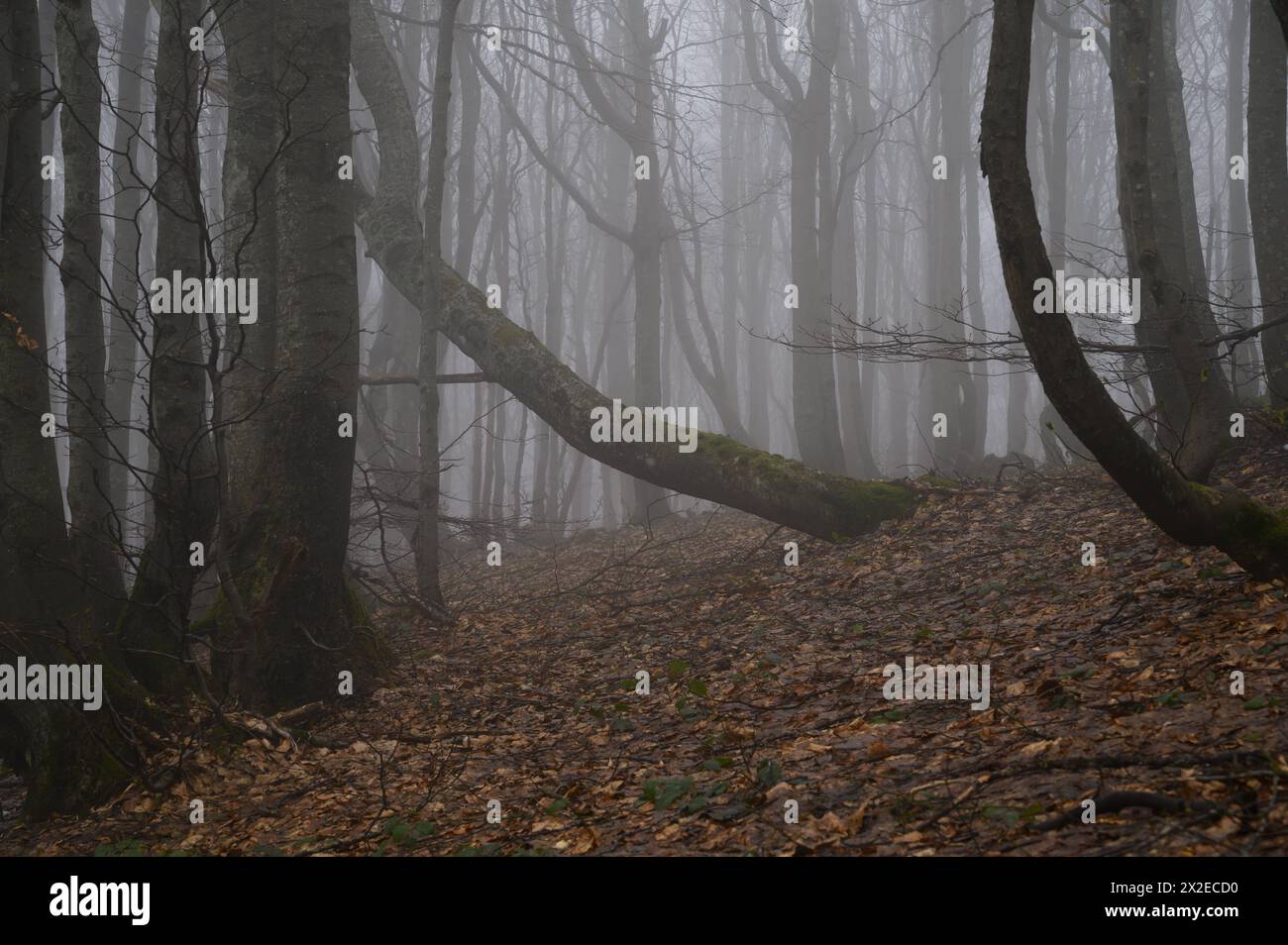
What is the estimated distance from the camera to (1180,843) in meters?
2.95

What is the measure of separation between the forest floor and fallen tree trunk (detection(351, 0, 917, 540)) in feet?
2.02

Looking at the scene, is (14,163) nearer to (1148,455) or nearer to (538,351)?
(538,351)

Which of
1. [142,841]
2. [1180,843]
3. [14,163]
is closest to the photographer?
[1180,843]

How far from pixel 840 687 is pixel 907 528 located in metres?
3.80

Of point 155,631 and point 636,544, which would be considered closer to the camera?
point 155,631

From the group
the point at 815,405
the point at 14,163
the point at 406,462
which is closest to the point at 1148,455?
the point at 14,163

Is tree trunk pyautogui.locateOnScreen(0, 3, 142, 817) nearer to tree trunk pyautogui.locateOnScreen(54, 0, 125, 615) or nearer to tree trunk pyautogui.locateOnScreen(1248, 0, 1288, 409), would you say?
tree trunk pyautogui.locateOnScreen(54, 0, 125, 615)

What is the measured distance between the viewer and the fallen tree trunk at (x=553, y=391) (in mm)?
9414

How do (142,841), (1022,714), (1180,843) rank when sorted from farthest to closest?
1. (142,841)
2. (1022,714)
3. (1180,843)

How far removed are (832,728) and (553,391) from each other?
18.6 ft

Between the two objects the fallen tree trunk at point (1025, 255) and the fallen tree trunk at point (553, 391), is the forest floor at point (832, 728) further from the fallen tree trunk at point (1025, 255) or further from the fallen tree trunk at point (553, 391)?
the fallen tree trunk at point (1025, 255)

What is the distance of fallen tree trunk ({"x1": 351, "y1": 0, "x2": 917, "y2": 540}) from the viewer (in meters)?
9.41

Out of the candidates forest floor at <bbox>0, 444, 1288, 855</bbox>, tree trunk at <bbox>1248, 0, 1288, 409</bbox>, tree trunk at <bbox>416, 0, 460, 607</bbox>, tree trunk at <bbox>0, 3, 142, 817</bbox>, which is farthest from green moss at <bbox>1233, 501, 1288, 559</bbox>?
tree trunk at <bbox>416, 0, 460, 607</bbox>

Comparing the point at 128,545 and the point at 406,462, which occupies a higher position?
the point at 406,462
